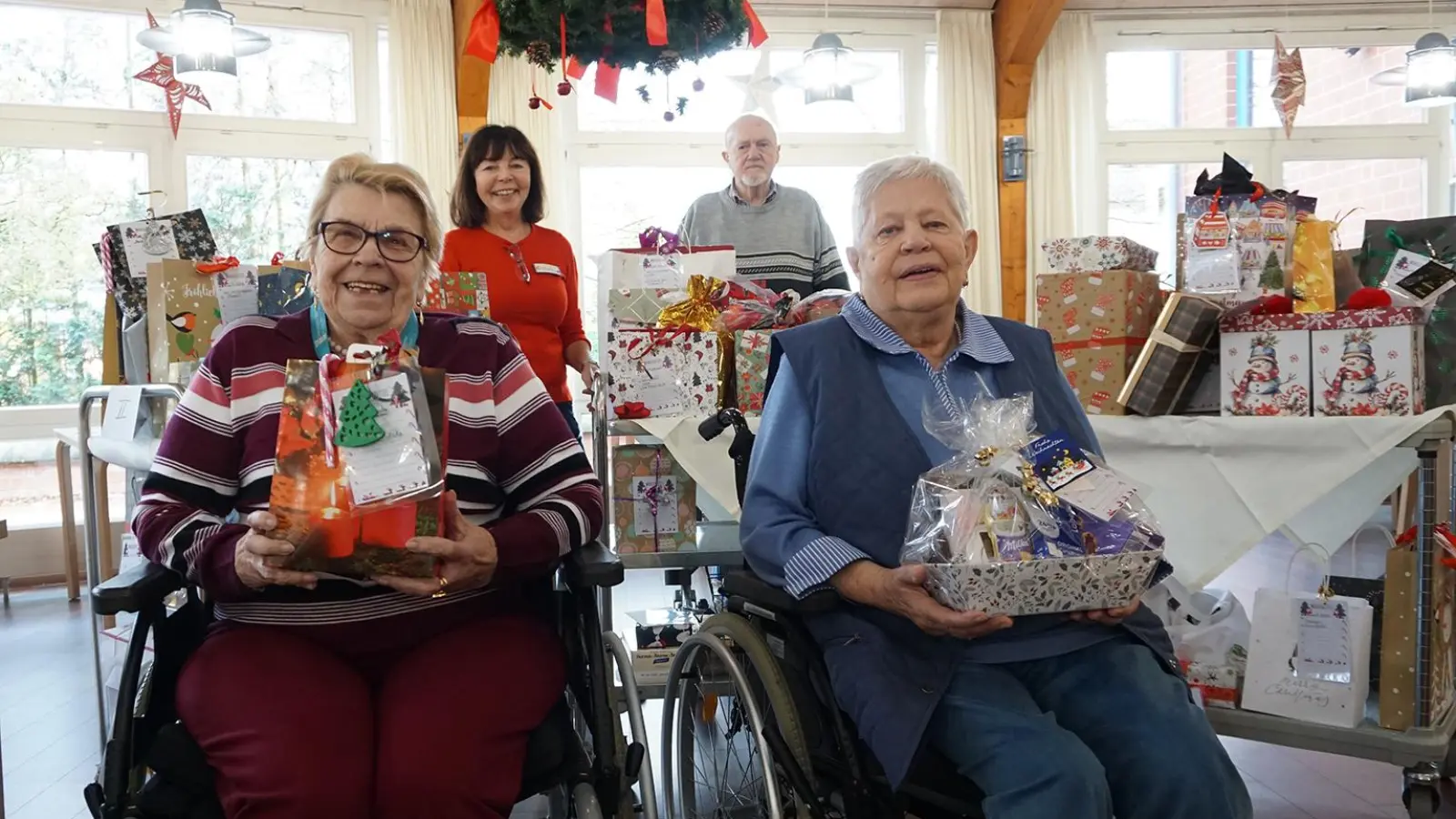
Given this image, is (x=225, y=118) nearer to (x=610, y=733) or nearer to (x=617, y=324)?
(x=617, y=324)

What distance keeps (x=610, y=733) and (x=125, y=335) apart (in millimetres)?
1769

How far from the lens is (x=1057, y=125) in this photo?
6254 millimetres

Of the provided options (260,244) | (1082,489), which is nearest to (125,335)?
(1082,489)

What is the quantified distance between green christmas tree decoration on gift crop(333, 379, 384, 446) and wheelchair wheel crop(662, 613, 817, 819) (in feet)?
2.03

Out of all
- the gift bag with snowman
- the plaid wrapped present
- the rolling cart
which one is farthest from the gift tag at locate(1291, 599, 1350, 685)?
the plaid wrapped present

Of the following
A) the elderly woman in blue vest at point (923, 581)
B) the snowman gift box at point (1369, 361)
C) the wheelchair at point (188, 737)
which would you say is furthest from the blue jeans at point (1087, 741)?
the snowman gift box at point (1369, 361)

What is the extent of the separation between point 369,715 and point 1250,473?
66.4 inches

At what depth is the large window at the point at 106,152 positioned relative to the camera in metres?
5.07

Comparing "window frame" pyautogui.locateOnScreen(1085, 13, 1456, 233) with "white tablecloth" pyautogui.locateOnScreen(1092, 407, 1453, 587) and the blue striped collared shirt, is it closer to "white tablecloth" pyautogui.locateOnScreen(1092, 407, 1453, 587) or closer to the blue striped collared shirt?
"white tablecloth" pyautogui.locateOnScreen(1092, 407, 1453, 587)

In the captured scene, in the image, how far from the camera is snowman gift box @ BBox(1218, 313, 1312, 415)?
2.05 m

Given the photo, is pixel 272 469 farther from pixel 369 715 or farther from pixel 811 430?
pixel 811 430

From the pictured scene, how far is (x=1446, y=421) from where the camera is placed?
1.90 meters

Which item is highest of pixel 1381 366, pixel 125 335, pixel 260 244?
pixel 260 244

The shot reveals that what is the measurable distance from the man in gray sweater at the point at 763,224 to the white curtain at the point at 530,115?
2460mm
